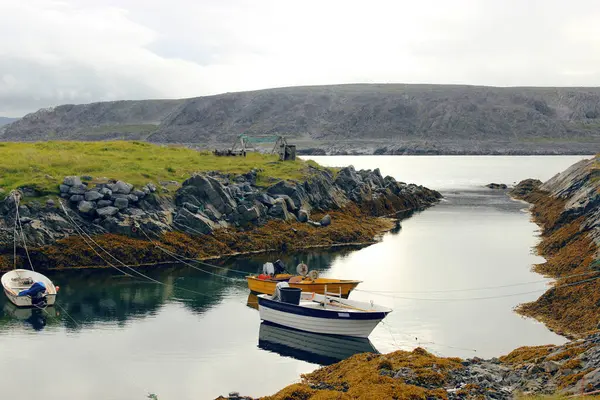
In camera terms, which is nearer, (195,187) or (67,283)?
(67,283)

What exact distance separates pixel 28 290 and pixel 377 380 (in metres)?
25.7

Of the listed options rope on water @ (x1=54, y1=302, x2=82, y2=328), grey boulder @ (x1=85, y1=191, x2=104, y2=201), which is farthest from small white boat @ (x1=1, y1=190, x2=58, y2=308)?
grey boulder @ (x1=85, y1=191, x2=104, y2=201)

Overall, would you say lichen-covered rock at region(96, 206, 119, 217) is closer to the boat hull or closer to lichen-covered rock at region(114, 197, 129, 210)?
lichen-covered rock at region(114, 197, 129, 210)

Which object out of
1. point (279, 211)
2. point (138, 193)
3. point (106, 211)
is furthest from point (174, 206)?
point (279, 211)

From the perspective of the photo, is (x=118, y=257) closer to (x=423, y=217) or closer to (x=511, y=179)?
(x=423, y=217)

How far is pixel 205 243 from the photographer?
2135 inches

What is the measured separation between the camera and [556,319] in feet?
115

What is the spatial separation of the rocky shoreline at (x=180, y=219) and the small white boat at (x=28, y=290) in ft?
17.9

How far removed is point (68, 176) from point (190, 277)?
16.8 meters

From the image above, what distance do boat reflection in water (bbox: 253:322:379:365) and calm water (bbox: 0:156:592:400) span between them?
0.11 meters

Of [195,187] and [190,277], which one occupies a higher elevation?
[195,187]

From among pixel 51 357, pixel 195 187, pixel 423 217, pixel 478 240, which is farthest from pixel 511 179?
pixel 51 357

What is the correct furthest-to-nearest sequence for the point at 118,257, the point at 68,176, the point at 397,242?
the point at 397,242 < the point at 68,176 < the point at 118,257

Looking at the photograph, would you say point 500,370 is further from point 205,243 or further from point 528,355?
point 205,243
